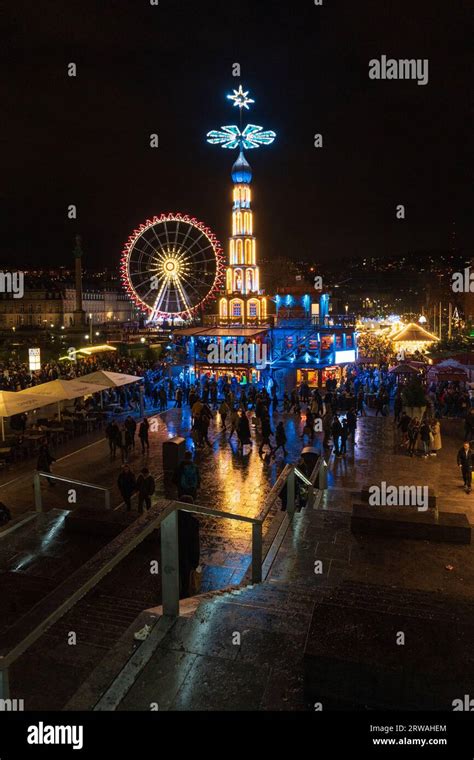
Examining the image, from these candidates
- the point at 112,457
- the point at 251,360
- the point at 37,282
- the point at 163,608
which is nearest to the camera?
the point at 163,608

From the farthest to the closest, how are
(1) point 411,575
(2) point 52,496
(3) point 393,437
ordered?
(3) point 393,437 < (2) point 52,496 < (1) point 411,575

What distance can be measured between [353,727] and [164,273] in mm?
42103

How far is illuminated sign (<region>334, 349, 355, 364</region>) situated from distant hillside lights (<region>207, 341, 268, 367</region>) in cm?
460

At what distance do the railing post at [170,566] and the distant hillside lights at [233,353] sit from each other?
1044 inches

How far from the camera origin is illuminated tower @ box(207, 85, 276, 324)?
1668 inches

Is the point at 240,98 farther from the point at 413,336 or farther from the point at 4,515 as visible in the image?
the point at 4,515

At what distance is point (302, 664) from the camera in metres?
3.97

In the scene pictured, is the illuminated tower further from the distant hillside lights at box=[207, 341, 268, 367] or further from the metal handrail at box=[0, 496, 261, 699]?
the metal handrail at box=[0, 496, 261, 699]

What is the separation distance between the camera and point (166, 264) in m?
43.2

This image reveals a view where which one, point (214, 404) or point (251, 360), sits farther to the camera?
point (251, 360)

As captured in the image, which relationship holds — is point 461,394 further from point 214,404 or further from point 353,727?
point 353,727

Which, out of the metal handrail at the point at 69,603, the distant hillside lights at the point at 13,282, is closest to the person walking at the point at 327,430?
the metal handrail at the point at 69,603

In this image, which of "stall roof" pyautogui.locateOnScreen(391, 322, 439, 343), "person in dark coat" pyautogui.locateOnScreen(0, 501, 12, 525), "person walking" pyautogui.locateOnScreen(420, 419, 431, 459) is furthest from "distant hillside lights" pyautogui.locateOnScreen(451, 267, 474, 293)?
"person in dark coat" pyautogui.locateOnScreen(0, 501, 12, 525)

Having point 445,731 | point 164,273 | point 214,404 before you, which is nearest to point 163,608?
point 445,731
